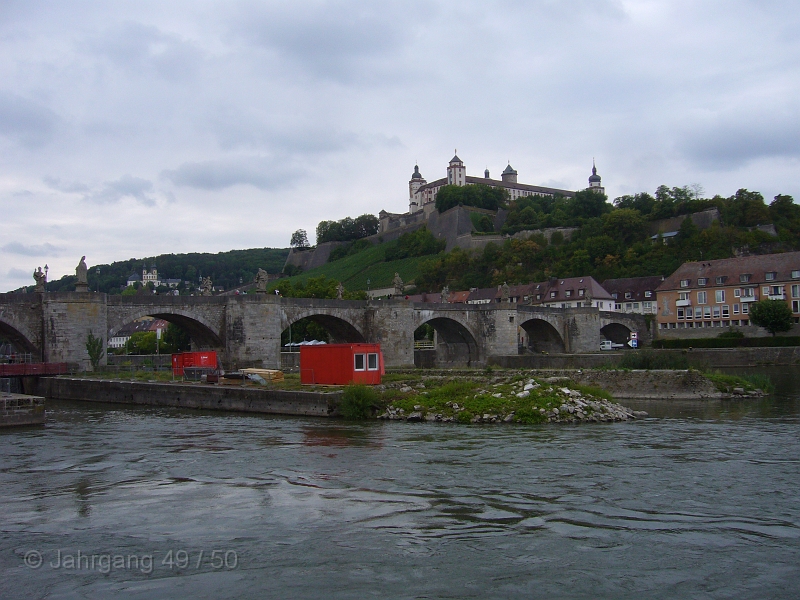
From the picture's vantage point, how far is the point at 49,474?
15.5 meters

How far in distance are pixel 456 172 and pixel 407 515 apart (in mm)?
144707

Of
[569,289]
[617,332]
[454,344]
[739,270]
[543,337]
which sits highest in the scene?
[739,270]

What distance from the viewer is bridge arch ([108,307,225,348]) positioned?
1458 inches

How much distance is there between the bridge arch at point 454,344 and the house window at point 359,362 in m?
23.1

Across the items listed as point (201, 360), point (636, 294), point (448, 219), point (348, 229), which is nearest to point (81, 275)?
point (201, 360)

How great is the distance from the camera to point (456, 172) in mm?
153375

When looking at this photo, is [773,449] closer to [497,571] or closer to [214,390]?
[497,571]

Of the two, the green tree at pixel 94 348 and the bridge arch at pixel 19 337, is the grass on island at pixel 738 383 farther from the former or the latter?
the bridge arch at pixel 19 337

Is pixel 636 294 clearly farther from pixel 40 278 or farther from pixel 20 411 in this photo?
pixel 20 411

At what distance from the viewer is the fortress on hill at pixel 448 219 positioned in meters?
112

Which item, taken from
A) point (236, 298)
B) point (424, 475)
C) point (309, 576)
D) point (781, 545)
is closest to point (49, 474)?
point (424, 475)

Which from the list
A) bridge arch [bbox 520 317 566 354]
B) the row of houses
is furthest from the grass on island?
bridge arch [bbox 520 317 566 354]

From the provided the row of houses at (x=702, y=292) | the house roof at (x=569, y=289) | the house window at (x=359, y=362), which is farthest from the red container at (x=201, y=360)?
the house roof at (x=569, y=289)

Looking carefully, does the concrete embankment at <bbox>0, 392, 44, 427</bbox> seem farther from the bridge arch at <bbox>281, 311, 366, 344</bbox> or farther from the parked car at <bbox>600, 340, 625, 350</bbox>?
the parked car at <bbox>600, 340, 625, 350</bbox>
